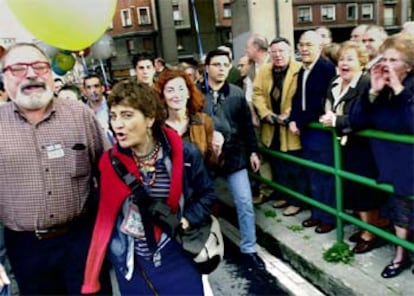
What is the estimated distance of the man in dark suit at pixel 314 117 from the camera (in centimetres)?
311

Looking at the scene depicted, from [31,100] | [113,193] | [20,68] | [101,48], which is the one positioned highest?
[101,48]

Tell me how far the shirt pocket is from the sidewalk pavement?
5.31 feet

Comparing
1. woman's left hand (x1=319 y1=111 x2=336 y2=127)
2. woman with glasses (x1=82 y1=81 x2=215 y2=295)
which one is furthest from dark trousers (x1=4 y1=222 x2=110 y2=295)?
woman's left hand (x1=319 y1=111 x2=336 y2=127)

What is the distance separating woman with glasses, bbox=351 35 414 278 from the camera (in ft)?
7.55

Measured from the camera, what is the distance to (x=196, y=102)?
2705 mm

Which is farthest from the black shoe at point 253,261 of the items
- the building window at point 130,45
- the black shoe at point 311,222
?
the building window at point 130,45

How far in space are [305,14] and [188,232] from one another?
77.2ft

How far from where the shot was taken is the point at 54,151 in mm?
2143

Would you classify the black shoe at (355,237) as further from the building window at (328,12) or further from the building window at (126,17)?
the building window at (328,12)

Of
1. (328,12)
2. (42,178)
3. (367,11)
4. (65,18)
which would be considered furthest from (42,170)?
(367,11)

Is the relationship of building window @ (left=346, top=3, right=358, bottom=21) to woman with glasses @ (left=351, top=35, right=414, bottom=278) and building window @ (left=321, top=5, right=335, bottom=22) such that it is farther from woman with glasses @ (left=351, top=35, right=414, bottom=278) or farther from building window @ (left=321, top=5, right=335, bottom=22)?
woman with glasses @ (left=351, top=35, right=414, bottom=278)

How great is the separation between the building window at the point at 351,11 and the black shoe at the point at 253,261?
27083 millimetres

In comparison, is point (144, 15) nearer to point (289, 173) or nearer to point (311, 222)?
point (289, 173)

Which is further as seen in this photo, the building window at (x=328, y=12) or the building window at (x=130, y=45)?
the building window at (x=328, y=12)
